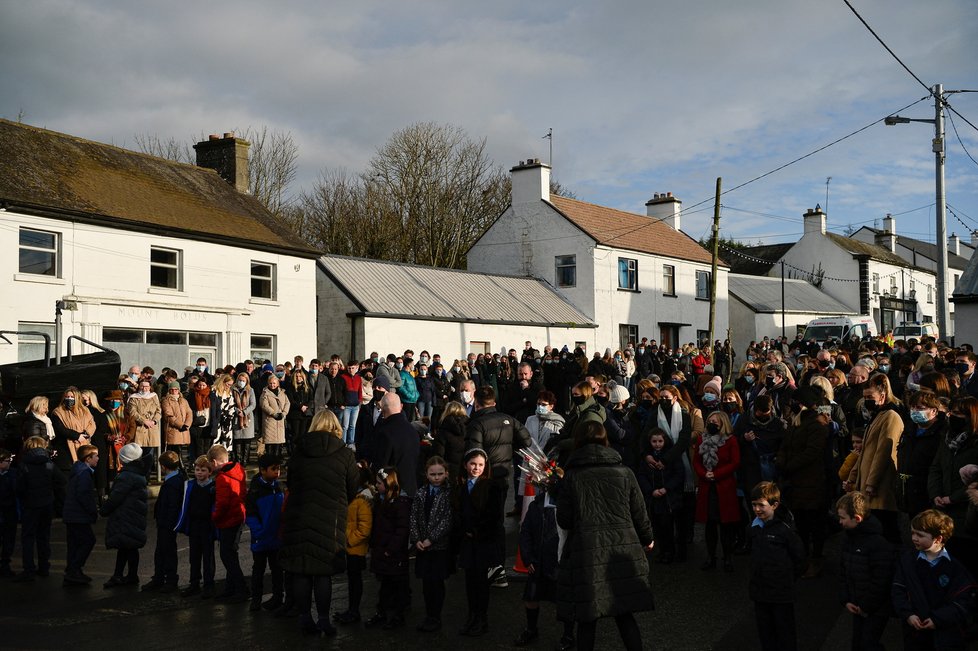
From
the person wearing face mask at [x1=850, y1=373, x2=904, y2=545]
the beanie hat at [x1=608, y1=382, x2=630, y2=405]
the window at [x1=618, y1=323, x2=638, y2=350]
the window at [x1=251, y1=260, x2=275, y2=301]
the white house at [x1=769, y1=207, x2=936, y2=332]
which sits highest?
the white house at [x1=769, y1=207, x2=936, y2=332]

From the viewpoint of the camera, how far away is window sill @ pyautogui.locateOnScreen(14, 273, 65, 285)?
21719 mm

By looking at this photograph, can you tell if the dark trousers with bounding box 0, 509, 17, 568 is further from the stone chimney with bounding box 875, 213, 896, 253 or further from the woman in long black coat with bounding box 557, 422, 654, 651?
the stone chimney with bounding box 875, 213, 896, 253

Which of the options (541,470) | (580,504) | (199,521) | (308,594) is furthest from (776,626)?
(199,521)

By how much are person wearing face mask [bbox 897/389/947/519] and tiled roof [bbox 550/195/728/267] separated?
101ft

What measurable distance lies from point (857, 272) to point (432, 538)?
5822 cm

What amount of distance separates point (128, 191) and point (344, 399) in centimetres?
1148

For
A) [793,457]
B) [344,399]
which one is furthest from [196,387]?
[793,457]

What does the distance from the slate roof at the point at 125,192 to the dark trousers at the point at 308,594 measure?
18.0 meters

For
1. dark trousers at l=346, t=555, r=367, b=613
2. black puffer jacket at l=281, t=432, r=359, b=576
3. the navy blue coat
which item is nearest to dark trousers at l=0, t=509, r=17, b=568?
the navy blue coat

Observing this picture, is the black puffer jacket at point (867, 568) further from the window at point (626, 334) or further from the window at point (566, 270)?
the window at point (626, 334)

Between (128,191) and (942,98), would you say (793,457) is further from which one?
(128,191)

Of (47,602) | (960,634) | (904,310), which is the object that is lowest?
(47,602)

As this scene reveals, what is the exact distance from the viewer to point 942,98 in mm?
20828

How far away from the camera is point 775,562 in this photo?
626cm
